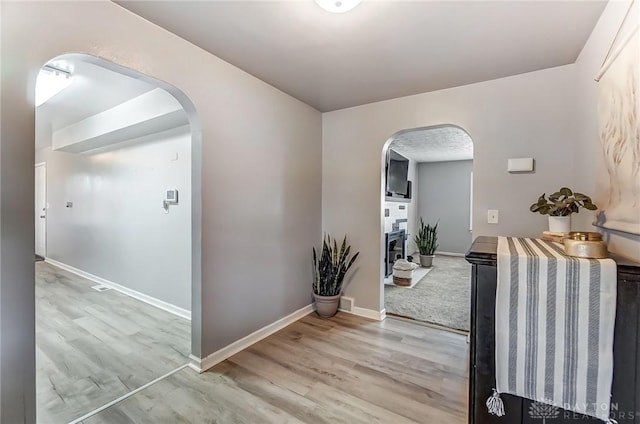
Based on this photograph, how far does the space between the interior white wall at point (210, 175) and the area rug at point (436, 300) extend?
1.19 m

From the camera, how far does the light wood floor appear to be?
1.70 metres

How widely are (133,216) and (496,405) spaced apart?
392 cm

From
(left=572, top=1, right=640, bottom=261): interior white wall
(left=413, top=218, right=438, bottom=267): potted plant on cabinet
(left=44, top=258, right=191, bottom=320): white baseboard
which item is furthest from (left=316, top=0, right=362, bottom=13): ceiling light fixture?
(left=413, top=218, right=438, bottom=267): potted plant on cabinet

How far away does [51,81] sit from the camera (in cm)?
260

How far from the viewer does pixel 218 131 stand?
2062 mm

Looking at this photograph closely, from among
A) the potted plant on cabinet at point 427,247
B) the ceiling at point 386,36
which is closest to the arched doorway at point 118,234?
the ceiling at point 386,36

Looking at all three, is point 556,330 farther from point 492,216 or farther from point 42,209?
point 42,209

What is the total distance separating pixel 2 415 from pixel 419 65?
3055 mm

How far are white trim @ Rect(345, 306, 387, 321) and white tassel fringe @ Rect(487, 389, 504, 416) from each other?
6.31 ft

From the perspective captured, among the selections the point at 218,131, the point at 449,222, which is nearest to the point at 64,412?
the point at 218,131

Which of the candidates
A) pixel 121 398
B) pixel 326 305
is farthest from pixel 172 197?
pixel 326 305

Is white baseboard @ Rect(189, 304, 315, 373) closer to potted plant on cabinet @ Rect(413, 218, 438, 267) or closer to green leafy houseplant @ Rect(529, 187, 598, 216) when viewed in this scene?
green leafy houseplant @ Rect(529, 187, 598, 216)

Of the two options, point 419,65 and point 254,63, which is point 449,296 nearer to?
point 419,65

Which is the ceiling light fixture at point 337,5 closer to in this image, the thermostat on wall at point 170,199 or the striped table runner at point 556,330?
the striped table runner at point 556,330
